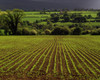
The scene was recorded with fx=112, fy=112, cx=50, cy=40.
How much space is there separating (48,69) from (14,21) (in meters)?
55.1

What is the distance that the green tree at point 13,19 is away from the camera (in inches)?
2410

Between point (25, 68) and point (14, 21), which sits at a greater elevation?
point (14, 21)

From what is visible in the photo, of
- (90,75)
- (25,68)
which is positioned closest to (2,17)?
(25,68)

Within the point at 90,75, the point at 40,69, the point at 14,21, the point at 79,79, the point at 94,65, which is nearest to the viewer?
the point at 79,79

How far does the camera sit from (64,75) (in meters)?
11.2

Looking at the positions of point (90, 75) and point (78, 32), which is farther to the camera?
point (78, 32)

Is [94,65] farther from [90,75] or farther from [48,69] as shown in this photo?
[48,69]

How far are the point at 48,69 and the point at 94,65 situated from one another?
5824mm

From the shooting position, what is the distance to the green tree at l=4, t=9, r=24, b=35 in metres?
61.2

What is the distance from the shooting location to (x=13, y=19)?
61.4m

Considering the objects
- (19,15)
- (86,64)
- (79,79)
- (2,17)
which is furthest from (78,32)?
(79,79)

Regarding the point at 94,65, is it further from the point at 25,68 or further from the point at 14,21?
the point at 14,21

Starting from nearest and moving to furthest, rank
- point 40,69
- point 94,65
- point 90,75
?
point 90,75 < point 40,69 < point 94,65

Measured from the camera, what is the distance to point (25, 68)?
41.6ft
